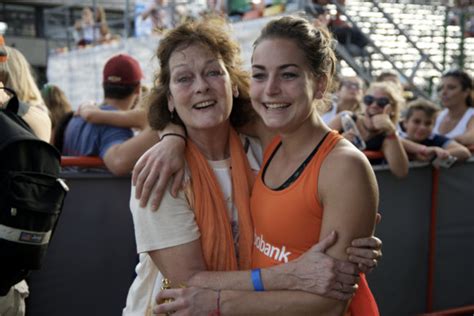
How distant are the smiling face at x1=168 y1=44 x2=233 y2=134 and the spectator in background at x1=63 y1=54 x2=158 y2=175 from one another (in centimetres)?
58

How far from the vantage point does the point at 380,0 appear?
13.1 meters

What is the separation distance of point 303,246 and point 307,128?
1.30 feet

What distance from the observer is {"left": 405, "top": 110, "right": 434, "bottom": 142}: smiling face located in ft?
14.4

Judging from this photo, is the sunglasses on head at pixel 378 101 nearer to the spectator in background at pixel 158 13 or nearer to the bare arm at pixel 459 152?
the bare arm at pixel 459 152

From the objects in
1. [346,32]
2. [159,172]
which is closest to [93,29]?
[346,32]

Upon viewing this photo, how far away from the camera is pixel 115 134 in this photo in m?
3.47

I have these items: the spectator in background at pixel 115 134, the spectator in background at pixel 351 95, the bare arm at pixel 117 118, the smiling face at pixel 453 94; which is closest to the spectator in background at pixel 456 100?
the smiling face at pixel 453 94

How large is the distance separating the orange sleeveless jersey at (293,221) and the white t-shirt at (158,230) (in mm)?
147

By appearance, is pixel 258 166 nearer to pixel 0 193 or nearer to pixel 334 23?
pixel 0 193

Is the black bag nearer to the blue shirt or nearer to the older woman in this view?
the older woman

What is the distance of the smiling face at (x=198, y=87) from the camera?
2111mm

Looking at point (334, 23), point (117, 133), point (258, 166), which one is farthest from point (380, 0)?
point (258, 166)

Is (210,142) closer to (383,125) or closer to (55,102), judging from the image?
(383,125)

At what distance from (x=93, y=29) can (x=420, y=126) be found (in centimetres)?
1192
